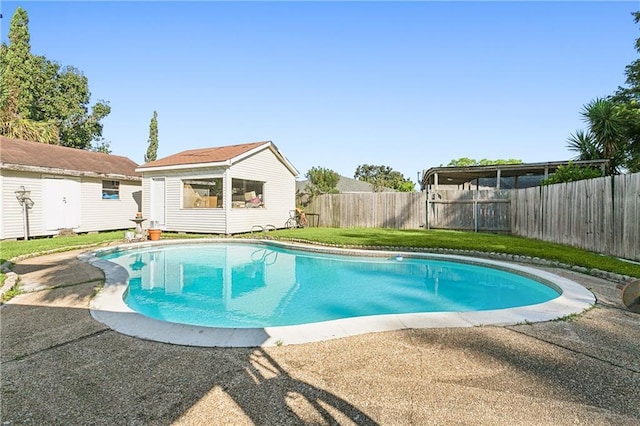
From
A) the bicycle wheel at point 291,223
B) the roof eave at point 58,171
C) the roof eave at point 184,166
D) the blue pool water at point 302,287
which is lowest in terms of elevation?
the blue pool water at point 302,287

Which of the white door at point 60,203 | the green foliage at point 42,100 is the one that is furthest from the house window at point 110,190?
the green foliage at point 42,100

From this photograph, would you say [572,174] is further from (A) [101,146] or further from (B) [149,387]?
(A) [101,146]

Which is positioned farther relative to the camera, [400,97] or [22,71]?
[22,71]

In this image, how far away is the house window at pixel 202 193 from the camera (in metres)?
→ 14.1

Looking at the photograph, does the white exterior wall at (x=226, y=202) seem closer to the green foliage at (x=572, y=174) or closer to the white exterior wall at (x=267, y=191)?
the white exterior wall at (x=267, y=191)

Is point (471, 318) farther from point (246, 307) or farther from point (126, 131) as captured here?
point (126, 131)

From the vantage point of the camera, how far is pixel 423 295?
6.62m

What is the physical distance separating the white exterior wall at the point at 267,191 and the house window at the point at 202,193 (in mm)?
666

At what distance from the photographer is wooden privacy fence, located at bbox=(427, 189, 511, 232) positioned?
1447 cm

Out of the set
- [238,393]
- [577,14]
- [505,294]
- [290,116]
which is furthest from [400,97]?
[238,393]

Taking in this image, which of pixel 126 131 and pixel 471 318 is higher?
pixel 126 131

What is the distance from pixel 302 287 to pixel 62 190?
454 inches

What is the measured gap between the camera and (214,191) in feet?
46.5

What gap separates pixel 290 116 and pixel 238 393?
63.6 feet
